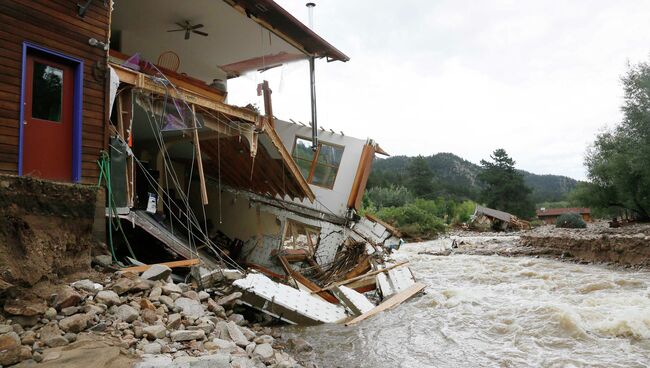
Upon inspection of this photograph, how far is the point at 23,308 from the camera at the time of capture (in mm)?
4512

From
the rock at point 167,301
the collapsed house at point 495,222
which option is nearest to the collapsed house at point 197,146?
the rock at point 167,301

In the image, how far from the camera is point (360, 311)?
A: 9.29 m

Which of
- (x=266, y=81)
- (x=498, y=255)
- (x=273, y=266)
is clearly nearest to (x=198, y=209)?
(x=273, y=266)

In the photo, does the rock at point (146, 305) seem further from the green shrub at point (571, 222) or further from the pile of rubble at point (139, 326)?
the green shrub at point (571, 222)

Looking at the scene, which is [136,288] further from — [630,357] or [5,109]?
[630,357]

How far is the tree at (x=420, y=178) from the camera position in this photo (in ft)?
270

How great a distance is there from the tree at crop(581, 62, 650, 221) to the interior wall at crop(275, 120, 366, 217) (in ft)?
72.8

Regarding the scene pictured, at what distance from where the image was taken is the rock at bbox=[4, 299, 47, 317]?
445cm

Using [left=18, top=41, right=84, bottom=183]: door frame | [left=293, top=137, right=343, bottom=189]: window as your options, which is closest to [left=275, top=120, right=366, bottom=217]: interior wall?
[left=293, top=137, right=343, bottom=189]: window

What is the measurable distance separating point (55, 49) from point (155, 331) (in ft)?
17.2

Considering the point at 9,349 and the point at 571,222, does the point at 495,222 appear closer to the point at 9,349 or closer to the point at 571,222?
the point at 571,222

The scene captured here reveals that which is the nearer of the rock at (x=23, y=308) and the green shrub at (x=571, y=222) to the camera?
the rock at (x=23, y=308)

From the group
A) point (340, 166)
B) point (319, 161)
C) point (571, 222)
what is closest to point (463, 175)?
point (571, 222)

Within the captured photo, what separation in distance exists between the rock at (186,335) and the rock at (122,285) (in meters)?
1.15
